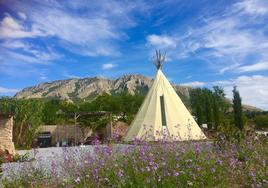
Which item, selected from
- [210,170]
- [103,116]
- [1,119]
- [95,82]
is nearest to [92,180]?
[210,170]

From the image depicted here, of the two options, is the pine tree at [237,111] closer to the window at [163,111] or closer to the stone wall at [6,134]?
the window at [163,111]

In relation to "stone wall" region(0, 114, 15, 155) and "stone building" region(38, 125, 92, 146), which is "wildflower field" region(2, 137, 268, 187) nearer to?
"stone wall" region(0, 114, 15, 155)

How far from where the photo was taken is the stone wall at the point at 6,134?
14.5 m

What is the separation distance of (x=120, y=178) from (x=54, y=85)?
17096 centimetres

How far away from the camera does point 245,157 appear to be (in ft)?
20.2

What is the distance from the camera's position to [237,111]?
925 inches

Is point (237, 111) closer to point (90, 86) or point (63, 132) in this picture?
point (63, 132)

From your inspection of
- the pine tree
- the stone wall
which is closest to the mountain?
the pine tree

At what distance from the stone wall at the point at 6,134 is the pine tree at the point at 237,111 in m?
13.6

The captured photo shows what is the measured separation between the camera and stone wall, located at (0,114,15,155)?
47.6 ft

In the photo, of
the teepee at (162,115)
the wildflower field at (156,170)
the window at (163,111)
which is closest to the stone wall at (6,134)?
the teepee at (162,115)

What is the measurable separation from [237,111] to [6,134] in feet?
48.7

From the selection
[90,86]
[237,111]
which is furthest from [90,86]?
[237,111]

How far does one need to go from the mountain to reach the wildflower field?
146475mm
